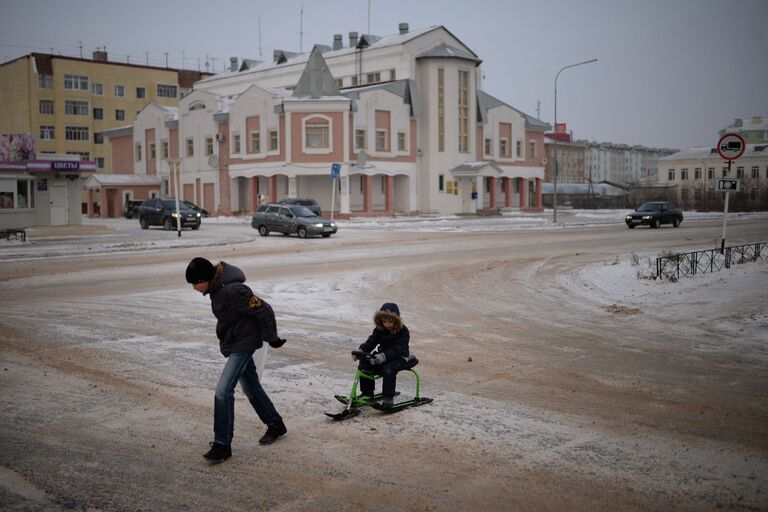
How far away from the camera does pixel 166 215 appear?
4138cm

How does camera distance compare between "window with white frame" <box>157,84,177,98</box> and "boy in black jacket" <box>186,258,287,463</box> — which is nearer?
"boy in black jacket" <box>186,258,287,463</box>

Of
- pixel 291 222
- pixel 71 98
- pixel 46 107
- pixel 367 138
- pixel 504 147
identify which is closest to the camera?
pixel 291 222

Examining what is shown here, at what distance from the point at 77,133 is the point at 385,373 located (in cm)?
9378

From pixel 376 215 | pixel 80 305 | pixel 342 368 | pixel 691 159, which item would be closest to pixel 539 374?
pixel 342 368

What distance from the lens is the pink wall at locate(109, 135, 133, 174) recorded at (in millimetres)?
75812

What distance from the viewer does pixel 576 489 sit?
512 centimetres

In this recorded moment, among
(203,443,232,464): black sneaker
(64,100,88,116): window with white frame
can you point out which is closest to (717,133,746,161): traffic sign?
(203,443,232,464): black sneaker

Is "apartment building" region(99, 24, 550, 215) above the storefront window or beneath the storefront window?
above

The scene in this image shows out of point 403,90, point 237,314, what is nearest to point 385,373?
point 237,314

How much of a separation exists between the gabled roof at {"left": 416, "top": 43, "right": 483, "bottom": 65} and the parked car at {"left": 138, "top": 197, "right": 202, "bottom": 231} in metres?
27.2

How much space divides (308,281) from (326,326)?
5617mm

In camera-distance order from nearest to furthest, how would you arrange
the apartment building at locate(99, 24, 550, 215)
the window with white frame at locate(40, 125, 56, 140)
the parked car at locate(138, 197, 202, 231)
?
the parked car at locate(138, 197, 202, 231)
the apartment building at locate(99, 24, 550, 215)
the window with white frame at locate(40, 125, 56, 140)

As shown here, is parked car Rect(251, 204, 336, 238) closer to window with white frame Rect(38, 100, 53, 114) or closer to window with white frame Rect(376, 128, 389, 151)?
window with white frame Rect(376, 128, 389, 151)

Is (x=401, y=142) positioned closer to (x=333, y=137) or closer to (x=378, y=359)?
(x=333, y=137)
